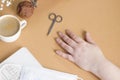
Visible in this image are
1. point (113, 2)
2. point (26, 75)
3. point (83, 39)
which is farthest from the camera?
point (113, 2)

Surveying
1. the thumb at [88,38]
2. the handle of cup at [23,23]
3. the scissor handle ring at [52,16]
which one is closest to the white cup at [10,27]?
the handle of cup at [23,23]

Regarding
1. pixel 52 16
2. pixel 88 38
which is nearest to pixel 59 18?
pixel 52 16

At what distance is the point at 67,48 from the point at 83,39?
0.08 m

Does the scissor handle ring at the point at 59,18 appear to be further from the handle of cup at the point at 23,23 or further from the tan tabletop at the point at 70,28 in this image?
the handle of cup at the point at 23,23

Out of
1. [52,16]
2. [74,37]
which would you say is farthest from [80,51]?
[52,16]

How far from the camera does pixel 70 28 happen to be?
0.92 metres

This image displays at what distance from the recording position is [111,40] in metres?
0.93

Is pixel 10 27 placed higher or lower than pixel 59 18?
lower

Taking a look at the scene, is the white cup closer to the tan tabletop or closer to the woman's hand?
the tan tabletop

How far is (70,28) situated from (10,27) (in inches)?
8.6

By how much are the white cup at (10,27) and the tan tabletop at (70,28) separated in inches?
1.0

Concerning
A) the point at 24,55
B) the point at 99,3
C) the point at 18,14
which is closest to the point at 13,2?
the point at 18,14

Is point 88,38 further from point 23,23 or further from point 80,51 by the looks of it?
point 23,23

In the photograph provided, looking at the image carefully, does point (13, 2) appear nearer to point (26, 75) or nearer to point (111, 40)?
point (26, 75)
